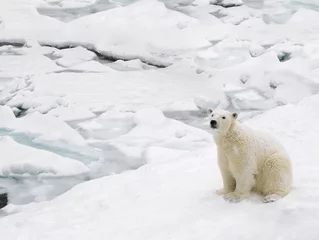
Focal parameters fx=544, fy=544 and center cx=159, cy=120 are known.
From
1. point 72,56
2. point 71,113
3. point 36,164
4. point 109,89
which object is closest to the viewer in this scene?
point 36,164

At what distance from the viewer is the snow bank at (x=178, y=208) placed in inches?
115

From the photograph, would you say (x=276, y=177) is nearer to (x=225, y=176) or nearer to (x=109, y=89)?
(x=225, y=176)

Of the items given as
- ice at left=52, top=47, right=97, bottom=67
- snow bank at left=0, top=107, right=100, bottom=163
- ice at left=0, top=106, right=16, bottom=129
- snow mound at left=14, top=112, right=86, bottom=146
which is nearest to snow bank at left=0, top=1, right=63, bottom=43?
ice at left=52, top=47, right=97, bottom=67

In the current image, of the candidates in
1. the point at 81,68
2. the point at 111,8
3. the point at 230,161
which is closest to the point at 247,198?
the point at 230,161

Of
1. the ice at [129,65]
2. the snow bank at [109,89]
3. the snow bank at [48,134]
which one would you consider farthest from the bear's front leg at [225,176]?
the ice at [129,65]

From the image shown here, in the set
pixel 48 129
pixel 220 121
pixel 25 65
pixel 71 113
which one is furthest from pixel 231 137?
pixel 25 65

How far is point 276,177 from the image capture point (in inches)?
123

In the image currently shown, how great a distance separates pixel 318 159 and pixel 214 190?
92 cm

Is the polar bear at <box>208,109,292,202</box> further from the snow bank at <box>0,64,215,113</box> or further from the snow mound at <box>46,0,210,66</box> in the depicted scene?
the snow mound at <box>46,0,210,66</box>

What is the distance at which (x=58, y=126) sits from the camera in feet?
19.9

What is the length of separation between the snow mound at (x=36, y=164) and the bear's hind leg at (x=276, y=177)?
2335 mm

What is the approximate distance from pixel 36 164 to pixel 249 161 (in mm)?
2601

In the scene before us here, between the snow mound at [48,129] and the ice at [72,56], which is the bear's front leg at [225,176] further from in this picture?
the ice at [72,56]

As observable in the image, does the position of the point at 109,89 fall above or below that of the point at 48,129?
below
